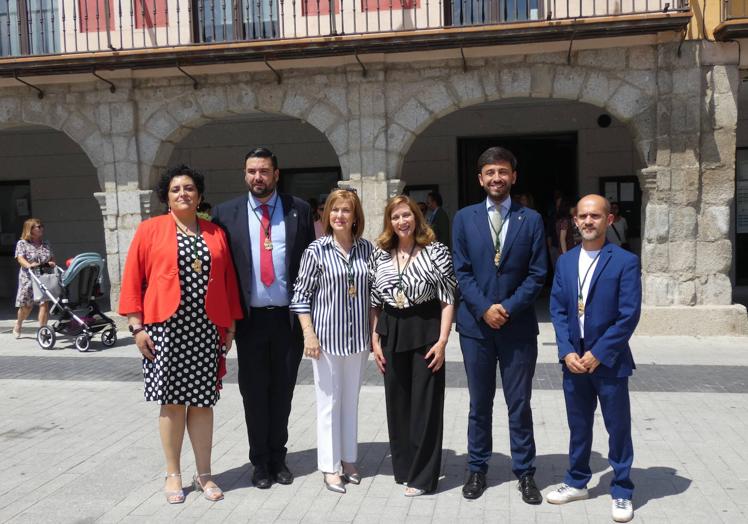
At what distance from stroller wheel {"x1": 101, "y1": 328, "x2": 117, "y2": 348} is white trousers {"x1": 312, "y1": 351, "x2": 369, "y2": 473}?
6188mm

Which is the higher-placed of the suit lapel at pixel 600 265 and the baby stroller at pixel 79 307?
the suit lapel at pixel 600 265

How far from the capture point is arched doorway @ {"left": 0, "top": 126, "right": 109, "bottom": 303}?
15477 mm

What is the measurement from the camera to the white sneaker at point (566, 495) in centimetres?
431

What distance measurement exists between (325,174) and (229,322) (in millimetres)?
10660

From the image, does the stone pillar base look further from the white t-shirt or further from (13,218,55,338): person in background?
(13,218,55,338): person in background

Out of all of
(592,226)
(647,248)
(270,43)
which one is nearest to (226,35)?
(270,43)

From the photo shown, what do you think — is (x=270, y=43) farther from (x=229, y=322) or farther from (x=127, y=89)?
(x=229, y=322)

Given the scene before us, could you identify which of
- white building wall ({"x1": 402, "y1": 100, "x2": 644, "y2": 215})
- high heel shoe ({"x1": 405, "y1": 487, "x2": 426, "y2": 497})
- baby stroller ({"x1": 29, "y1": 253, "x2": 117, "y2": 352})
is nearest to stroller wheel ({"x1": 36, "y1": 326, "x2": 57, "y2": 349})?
baby stroller ({"x1": 29, "y1": 253, "x2": 117, "y2": 352})

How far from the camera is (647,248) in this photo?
984 centimetres

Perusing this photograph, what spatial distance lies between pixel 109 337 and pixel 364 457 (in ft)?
19.3

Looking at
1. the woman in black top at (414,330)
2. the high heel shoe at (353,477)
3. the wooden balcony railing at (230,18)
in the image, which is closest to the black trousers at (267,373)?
the high heel shoe at (353,477)

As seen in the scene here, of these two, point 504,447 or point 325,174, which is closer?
point 504,447

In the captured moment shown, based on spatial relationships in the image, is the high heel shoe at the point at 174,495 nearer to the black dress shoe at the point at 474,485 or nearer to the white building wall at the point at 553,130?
the black dress shoe at the point at 474,485

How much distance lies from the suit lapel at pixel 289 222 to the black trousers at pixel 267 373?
1.15 ft
